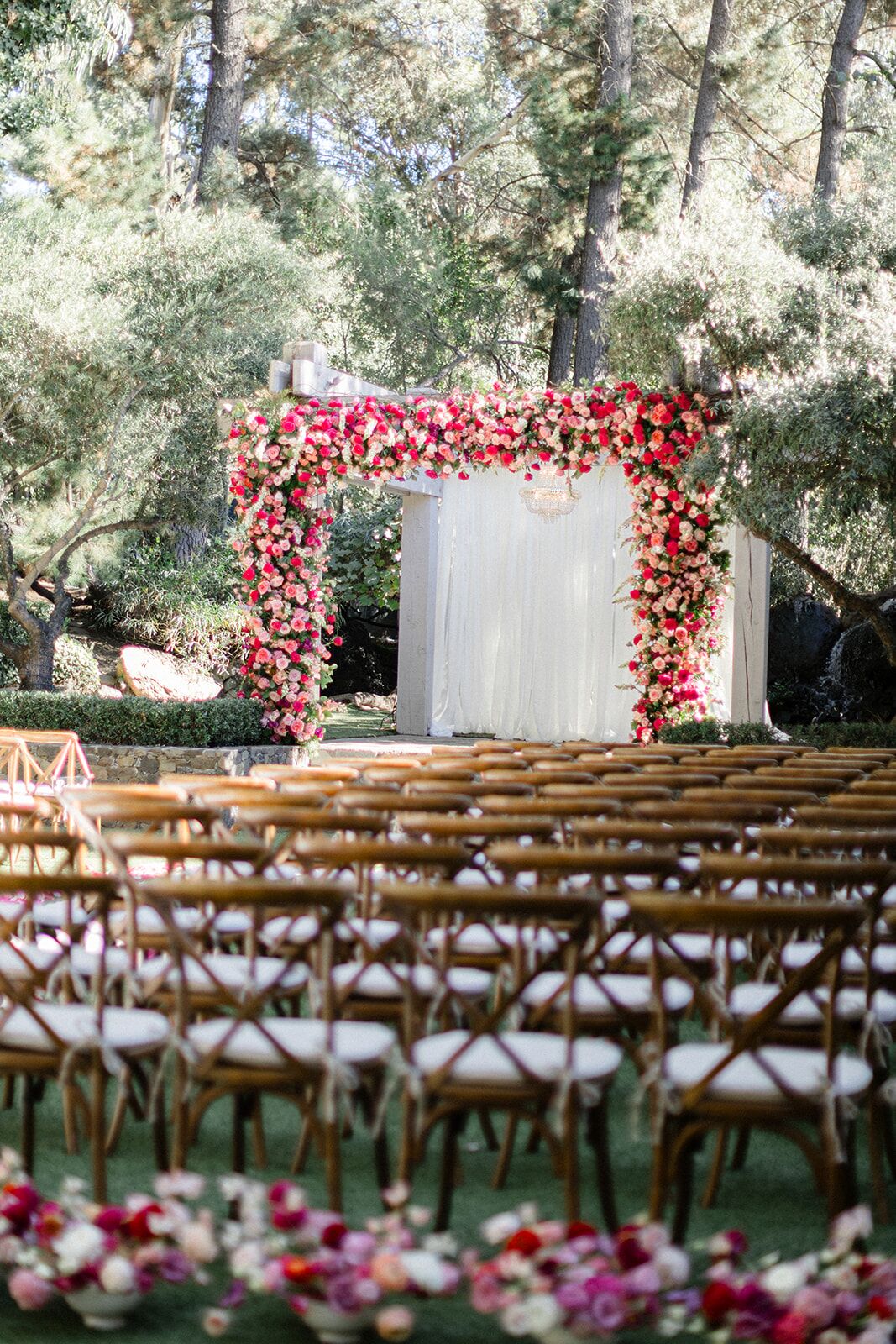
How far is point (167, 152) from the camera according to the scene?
20.0 m

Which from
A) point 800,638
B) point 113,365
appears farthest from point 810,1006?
point 800,638

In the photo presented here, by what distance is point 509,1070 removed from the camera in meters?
2.76

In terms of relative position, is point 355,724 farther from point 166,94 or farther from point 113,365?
point 166,94

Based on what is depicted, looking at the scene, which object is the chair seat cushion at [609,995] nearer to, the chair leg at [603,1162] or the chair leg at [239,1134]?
the chair leg at [603,1162]

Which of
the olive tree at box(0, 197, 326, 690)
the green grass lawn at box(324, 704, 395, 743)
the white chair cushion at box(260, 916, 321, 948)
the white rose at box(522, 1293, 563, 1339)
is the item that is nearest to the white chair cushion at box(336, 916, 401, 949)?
the white chair cushion at box(260, 916, 321, 948)

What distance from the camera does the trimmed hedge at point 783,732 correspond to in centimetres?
1052

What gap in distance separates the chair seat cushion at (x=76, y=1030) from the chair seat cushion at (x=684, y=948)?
1.19m

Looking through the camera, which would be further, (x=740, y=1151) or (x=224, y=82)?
(x=224, y=82)

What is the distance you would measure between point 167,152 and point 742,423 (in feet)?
42.2

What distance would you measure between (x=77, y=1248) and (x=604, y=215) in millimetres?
17028

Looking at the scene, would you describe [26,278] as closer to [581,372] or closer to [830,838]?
[581,372]

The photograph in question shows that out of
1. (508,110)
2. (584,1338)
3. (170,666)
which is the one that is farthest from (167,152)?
(584,1338)

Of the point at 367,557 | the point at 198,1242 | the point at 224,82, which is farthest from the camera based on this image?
the point at 367,557

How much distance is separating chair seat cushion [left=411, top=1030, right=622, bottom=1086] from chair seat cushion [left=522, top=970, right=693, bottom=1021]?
7.2 inches
